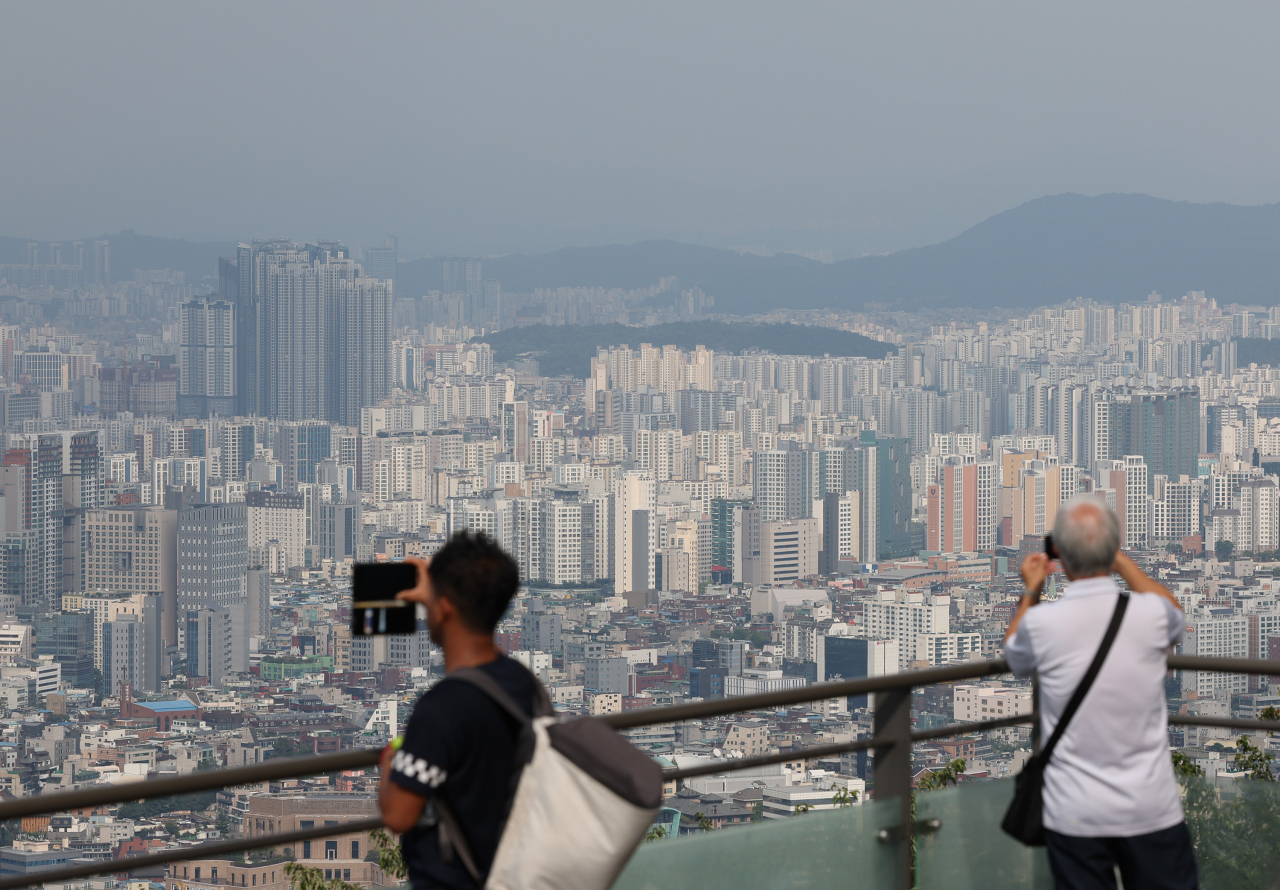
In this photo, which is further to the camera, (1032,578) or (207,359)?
(207,359)

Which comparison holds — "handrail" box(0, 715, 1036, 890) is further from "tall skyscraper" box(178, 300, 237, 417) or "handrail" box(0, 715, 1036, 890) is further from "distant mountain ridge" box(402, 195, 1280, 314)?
"distant mountain ridge" box(402, 195, 1280, 314)

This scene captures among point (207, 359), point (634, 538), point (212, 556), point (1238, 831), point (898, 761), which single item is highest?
point (207, 359)

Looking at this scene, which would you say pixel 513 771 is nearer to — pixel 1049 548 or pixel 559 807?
pixel 559 807

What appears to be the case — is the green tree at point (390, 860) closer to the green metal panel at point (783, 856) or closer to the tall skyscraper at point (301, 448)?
the green metal panel at point (783, 856)

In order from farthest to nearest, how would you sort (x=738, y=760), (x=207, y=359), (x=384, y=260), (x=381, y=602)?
(x=384, y=260) → (x=207, y=359) → (x=738, y=760) → (x=381, y=602)

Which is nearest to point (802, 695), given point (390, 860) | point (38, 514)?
point (390, 860)
